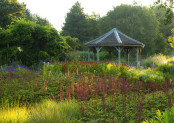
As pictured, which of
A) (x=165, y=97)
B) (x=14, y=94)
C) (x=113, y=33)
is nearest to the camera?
(x=165, y=97)

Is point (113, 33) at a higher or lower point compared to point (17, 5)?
lower

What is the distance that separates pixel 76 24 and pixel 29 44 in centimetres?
3125

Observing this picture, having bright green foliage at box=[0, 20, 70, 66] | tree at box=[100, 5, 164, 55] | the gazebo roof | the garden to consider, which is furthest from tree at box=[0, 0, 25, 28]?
the garden

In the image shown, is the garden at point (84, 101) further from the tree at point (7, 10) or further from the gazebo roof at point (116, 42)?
the tree at point (7, 10)

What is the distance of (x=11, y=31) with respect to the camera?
40.1 ft

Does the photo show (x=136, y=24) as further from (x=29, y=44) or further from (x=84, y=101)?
(x=84, y=101)

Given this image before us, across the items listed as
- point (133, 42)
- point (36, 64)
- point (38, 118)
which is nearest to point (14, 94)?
point (38, 118)

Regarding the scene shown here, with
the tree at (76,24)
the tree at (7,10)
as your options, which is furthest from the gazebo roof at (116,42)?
the tree at (76,24)

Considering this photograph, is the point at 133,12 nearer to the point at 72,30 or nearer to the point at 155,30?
the point at 155,30

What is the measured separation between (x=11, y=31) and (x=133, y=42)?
10.3 m

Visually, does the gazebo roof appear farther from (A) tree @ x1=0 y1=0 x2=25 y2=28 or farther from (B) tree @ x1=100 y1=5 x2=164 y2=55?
(B) tree @ x1=100 y1=5 x2=164 y2=55

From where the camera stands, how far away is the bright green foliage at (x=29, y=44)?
38.9ft

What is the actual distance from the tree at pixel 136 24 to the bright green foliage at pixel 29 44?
69.7 ft

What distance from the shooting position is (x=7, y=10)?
24.0 m
